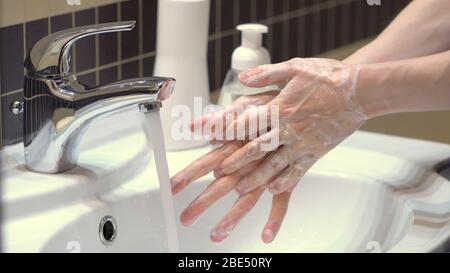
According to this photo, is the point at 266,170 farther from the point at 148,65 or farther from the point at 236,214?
the point at 148,65

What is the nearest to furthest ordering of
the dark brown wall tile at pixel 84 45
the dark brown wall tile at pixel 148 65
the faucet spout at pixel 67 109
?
the faucet spout at pixel 67 109
the dark brown wall tile at pixel 84 45
the dark brown wall tile at pixel 148 65

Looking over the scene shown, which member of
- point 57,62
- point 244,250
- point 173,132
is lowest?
point 244,250

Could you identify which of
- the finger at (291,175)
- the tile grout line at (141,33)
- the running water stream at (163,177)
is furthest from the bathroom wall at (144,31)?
the finger at (291,175)

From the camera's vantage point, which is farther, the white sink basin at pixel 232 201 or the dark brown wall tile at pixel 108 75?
the dark brown wall tile at pixel 108 75

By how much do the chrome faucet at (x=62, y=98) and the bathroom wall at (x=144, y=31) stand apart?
0.13ft

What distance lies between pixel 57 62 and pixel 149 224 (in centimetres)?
19

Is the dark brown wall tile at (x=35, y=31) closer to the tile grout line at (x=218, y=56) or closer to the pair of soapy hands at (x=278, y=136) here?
the pair of soapy hands at (x=278, y=136)

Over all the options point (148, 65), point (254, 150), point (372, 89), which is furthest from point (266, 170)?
point (148, 65)

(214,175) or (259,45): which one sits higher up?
(259,45)

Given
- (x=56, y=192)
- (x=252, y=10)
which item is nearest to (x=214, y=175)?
(x=56, y=192)

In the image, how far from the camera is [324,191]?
1159 mm

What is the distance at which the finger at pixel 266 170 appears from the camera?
3.38ft

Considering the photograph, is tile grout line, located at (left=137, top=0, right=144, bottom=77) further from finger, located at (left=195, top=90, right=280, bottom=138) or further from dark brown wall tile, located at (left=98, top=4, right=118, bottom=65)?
finger, located at (left=195, top=90, right=280, bottom=138)
